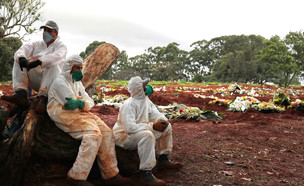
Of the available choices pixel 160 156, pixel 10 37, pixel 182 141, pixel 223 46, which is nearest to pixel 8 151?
pixel 160 156

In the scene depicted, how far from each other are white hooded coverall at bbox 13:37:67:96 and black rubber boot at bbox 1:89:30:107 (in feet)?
0.25

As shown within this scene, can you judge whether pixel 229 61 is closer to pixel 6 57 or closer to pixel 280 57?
pixel 280 57

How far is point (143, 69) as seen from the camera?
51.0 m

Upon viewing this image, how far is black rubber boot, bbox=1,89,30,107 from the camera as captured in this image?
3500mm

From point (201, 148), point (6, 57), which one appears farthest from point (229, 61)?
point (201, 148)

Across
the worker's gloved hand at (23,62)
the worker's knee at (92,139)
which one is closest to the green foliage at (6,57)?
the worker's gloved hand at (23,62)

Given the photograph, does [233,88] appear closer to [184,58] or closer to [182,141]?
[182,141]

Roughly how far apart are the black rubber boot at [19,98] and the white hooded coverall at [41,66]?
0.07 meters

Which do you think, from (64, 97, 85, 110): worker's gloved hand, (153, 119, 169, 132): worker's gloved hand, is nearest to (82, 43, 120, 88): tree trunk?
(64, 97, 85, 110): worker's gloved hand

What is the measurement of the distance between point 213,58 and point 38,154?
46.6 metres

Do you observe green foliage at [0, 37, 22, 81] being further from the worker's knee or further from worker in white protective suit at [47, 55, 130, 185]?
the worker's knee

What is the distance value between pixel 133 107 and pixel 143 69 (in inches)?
1884

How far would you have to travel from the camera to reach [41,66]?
3.46 metres

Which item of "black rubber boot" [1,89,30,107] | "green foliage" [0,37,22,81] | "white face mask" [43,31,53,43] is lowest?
"green foliage" [0,37,22,81]
